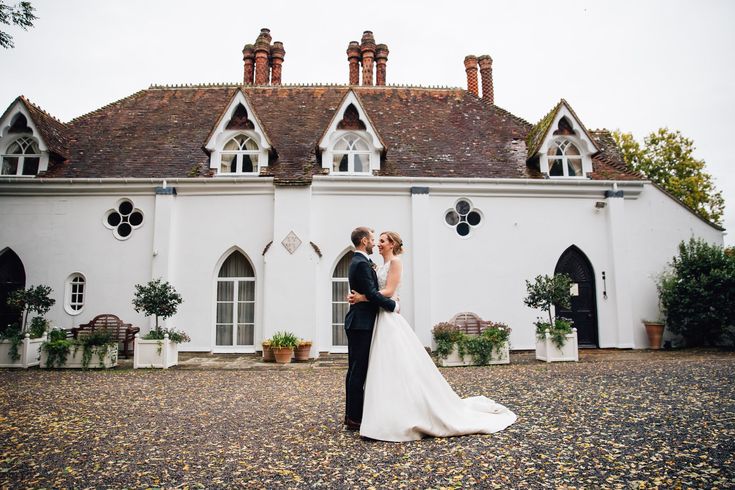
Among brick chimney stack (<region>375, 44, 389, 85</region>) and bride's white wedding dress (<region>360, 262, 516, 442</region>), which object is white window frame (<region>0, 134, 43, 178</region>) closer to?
brick chimney stack (<region>375, 44, 389, 85</region>)

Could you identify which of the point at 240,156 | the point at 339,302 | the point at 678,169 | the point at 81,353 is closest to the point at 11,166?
the point at 240,156

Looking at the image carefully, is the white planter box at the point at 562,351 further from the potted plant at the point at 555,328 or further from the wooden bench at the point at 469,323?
the wooden bench at the point at 469,323

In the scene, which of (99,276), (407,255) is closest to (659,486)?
(407,255)

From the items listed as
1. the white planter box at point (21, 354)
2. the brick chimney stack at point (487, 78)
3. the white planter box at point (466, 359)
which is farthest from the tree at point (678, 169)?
the white planter box at point (21, 354)

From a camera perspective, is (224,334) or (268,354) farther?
(224,334)

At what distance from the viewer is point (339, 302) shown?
14.3 m

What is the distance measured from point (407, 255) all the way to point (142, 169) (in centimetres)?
927

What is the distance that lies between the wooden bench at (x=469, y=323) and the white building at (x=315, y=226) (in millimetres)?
851

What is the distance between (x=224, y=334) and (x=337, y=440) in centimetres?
1017

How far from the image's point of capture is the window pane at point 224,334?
14078 mm

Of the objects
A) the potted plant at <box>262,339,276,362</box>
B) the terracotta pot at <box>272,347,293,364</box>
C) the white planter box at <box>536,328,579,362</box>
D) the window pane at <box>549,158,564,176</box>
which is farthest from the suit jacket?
the window pane at <box>549,158,564,176</box>

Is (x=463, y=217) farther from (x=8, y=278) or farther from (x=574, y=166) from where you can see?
(x=8, y=278)

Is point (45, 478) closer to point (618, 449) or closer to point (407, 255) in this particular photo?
point (618, 449)

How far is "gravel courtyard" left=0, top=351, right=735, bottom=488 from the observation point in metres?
3.82
